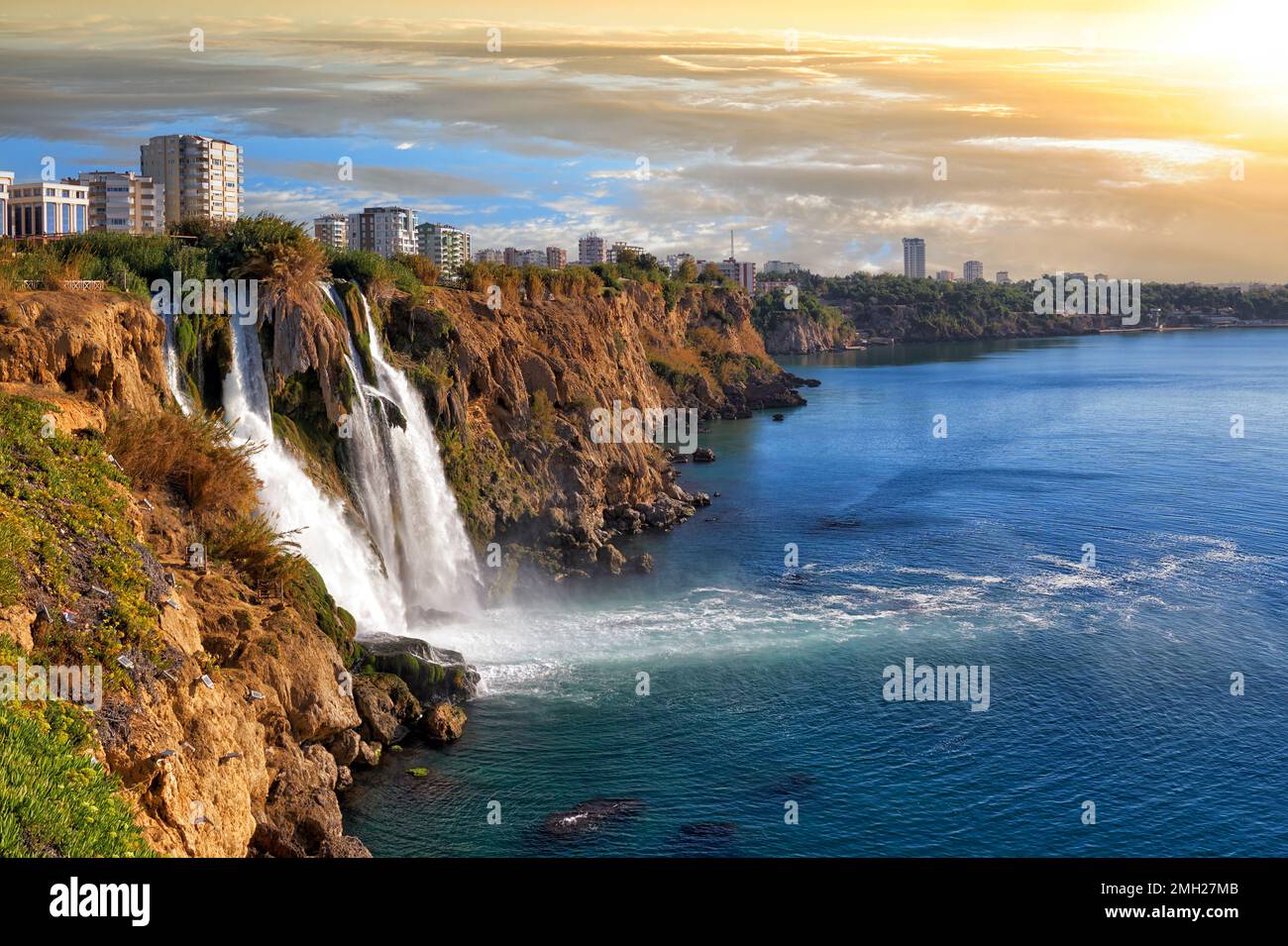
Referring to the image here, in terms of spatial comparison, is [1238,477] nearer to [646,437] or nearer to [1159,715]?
[646,437]

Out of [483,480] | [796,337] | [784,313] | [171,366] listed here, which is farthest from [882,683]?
[784,313]

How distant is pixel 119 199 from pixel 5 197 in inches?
680

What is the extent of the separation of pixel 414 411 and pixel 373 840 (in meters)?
17.1

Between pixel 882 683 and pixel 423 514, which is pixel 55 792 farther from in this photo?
pixel 423 514

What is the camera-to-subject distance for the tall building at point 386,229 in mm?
139125

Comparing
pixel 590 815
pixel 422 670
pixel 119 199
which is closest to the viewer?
pixel 590 815

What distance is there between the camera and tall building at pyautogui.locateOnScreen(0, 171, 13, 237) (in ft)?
213

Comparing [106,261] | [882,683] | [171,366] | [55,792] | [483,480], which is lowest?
[882,683]

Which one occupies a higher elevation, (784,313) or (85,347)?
(784,313)

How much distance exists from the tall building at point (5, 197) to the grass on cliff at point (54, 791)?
6006 cm

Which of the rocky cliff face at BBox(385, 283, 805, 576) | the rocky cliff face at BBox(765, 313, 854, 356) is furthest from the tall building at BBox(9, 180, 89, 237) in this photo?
the rocky cliff face at BBox(765, 313, 854, 356)

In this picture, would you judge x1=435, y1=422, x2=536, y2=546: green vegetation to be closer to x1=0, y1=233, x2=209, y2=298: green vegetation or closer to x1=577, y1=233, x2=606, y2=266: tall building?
x1=0, y1=233, x2=209, y2=298: green vegetation

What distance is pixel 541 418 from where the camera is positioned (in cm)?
4116
